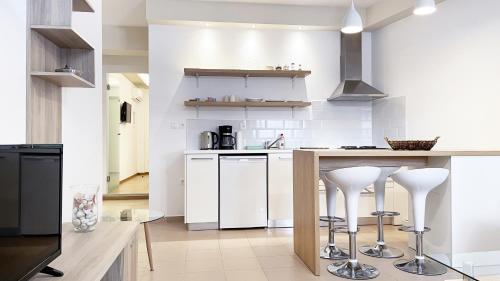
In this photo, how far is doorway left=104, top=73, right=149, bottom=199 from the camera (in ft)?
23.7

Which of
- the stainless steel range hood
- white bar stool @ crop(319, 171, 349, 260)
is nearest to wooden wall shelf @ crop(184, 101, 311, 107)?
the stainless steel range hood

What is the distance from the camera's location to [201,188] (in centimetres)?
412

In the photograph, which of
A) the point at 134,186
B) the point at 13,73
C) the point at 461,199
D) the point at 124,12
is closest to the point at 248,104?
the point at 124,12

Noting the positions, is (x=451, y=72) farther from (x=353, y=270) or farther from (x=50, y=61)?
(x=50, y=61)

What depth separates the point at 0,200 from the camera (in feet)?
3.33

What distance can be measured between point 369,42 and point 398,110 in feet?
3.93

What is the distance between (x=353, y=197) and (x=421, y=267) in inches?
31.3

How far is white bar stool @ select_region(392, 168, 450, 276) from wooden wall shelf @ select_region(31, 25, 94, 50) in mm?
2404

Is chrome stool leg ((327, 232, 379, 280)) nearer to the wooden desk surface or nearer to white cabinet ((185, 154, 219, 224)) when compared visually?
the wooden desk surface

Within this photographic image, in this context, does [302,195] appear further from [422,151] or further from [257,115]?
[257,115]

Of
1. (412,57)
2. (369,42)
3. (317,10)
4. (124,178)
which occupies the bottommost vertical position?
(124,178)

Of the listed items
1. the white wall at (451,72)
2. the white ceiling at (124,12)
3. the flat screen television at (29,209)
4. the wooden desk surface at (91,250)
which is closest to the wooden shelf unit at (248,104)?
the white wall at (451,72)

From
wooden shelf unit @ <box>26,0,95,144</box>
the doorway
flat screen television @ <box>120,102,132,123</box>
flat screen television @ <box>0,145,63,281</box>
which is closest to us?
flat screen television @ <box>0,145,63,281</box>

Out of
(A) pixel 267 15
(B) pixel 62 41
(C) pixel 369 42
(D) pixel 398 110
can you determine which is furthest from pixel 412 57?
(B) pixel 62 41
